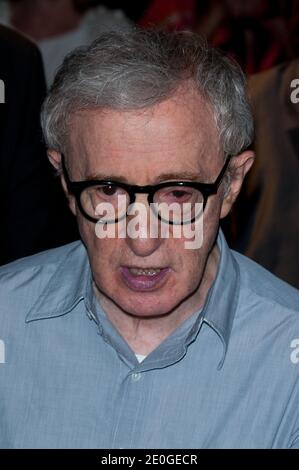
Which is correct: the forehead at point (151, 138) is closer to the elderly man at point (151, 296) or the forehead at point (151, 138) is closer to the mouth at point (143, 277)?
the elderly man at point (151, 296)

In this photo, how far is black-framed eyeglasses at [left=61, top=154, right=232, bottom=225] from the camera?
6.54 feet

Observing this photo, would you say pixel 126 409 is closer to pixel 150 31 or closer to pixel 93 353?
pixel 93 353

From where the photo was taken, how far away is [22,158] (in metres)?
3.09

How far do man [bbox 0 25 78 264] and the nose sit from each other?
1.12 meters

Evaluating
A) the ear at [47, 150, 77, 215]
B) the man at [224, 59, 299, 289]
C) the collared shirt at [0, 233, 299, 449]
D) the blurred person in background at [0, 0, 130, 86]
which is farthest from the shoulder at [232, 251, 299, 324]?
the blurred person in background at [0, 0, 130, 86]

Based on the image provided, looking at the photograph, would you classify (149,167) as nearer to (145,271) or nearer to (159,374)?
(145,271)

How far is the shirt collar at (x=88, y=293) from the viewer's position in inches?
85.1

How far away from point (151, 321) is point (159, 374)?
0.44 feet

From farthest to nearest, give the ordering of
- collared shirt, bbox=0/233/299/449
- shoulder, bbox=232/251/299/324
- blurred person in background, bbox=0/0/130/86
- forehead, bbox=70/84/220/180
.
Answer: blurred person in background, bbox=0/0/130/86, shoulder, bbox=232/251/299/324, collared shirt, bbox=0/233/299/449, forehead, bbox=70/84/220/180

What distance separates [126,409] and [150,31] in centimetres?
82

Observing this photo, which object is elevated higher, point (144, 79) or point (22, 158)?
point (144, 79)

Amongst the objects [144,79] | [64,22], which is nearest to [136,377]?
[144,79]

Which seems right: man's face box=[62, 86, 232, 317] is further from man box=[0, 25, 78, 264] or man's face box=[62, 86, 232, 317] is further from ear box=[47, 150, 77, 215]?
Answer: man box=[0, 25, 78, 264]
